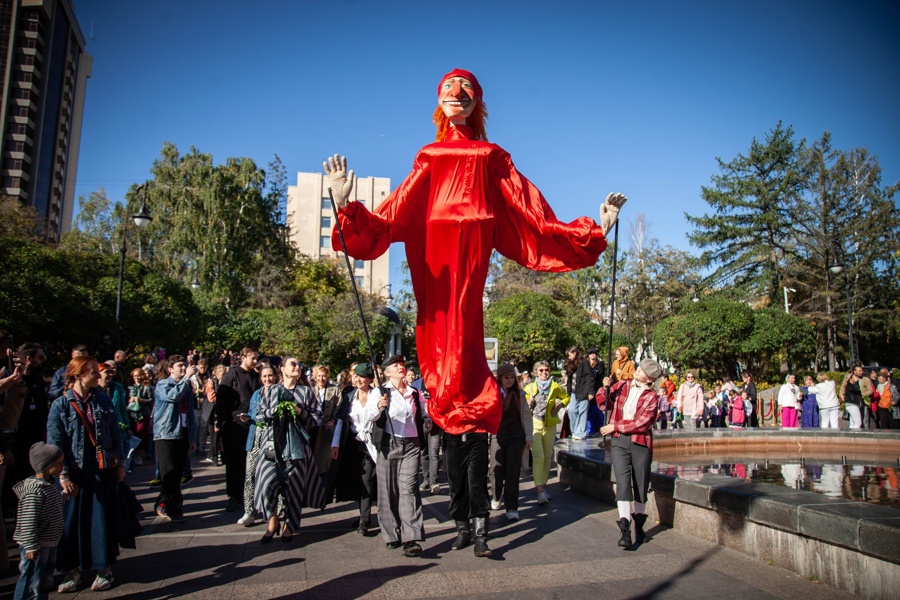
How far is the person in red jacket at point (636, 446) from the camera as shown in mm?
5773

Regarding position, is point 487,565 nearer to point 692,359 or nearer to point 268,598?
point 268,598

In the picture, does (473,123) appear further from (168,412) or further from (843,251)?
(843,251)

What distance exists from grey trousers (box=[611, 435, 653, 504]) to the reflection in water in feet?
1.97

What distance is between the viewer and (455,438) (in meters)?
5.54

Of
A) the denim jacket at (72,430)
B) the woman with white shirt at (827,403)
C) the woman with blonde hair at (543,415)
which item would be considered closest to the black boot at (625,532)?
the woman with blonde hair at (543,415)

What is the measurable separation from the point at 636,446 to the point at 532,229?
2.25 meters

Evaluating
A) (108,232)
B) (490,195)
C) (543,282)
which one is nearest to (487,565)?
(490,195)

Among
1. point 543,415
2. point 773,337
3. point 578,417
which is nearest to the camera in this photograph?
point 543,415

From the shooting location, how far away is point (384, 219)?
5.34 meters

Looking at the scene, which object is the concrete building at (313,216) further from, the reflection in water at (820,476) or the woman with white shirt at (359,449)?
the woman with white shirt at (359,449)

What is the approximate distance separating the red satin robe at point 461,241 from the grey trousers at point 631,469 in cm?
140

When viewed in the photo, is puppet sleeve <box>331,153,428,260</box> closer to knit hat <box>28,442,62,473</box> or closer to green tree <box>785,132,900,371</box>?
knit hat <box>28,442,62,473</box>

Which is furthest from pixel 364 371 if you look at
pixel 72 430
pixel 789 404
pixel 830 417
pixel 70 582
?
pixel 789 404

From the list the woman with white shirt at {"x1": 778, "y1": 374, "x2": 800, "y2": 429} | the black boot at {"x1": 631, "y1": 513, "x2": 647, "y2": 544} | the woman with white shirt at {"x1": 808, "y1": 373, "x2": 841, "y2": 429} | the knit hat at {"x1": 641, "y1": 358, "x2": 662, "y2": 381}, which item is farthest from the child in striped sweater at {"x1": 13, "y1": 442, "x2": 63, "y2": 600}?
the woman with white shirt at {"x1": 778, "y1": 374, "x2": 800, "y2": 429}
